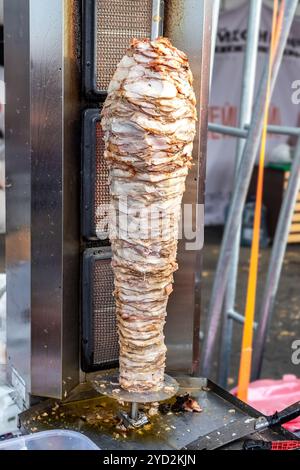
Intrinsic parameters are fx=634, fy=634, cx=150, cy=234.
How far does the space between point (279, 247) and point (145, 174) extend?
1.89 meters

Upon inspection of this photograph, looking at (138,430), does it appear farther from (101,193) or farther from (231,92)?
(231,92)

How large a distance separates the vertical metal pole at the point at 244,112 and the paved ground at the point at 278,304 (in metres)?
1.13

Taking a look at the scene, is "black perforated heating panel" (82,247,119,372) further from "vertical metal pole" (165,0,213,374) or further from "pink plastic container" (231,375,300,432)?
"pink plastic container" (231,375,300,432)

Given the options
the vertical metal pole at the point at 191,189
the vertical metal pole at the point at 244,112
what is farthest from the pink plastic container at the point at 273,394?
the vertical metal pole at the point at 191,189

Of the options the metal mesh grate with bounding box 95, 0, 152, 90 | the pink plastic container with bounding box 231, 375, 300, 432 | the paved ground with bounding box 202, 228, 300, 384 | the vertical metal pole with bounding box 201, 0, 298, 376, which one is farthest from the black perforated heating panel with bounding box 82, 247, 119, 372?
the paved ground with bounding box 202, 228, 300, 384

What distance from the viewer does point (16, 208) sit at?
208cm

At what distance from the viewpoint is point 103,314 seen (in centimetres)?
217

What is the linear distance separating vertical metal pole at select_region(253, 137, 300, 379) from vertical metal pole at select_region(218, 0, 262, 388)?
0.74ft

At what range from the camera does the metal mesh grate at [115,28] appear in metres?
1.99

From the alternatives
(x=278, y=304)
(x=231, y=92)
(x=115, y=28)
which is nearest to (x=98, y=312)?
(x=115, y=28)

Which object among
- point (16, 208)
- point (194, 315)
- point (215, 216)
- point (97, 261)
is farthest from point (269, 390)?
point (215, 216)

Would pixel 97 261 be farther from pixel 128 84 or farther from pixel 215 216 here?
pixel 215 216

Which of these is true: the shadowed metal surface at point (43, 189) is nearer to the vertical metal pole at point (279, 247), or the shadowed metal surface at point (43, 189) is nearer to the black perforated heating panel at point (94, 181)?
the black perforated heating panel at point (94, 181)

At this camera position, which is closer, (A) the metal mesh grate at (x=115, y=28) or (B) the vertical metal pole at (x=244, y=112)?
(A) the metal mesh grate at (x=115, y=28)
